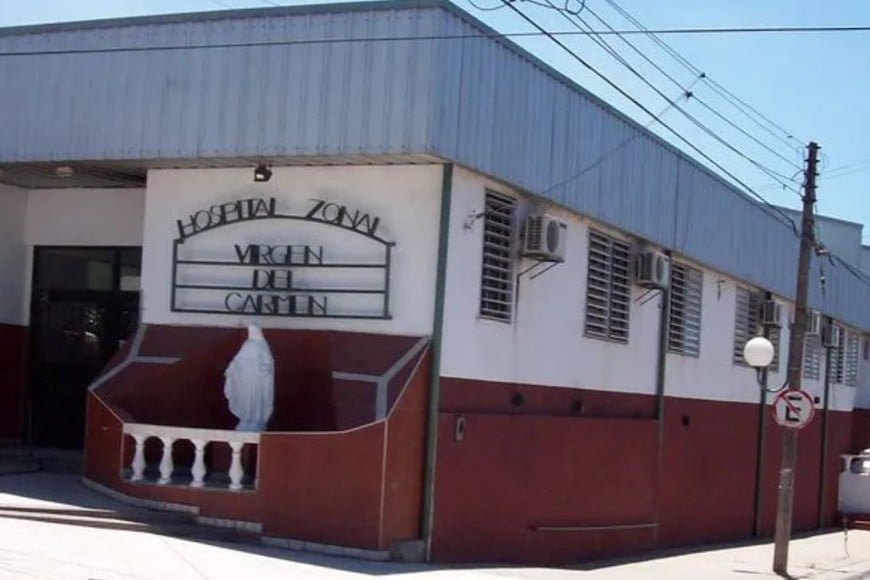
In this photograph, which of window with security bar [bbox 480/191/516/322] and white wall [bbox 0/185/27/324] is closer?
window with security bar [bbox 480/191/516/322]

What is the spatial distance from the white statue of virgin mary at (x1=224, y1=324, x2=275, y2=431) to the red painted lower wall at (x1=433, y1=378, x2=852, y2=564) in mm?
1979

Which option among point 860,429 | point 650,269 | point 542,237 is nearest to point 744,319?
point 650,269

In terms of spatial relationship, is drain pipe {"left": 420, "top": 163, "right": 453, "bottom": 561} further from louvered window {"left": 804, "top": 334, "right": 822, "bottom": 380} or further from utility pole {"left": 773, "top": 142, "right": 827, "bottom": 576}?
louvered window {"left": 804, "top": 334, "right": 822, "bottom": 380}

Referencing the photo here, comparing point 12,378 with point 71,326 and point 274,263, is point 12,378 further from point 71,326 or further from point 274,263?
point 274,263

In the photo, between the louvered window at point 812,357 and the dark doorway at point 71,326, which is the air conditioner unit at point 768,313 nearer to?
the louvered window at point 812,357

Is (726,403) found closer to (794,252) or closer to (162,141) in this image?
(794,252)

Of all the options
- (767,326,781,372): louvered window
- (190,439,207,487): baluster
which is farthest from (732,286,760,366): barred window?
(190,439,207,487): baluster

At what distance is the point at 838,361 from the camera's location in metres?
32.2

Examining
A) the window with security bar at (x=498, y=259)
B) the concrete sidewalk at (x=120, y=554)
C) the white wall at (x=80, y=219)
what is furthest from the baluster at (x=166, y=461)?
the white wall at (x=80, y=219)

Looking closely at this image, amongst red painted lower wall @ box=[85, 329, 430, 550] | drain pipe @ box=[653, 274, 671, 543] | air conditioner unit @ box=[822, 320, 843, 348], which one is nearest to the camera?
red painted lower wall @ box=[85, 329, 430, 550]

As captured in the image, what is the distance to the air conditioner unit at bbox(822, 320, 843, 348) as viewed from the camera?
3006 centimetres

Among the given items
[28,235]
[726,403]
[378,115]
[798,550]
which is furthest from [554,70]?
[798,550]

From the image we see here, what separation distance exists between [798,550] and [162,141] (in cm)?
1452

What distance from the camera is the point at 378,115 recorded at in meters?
13.7
